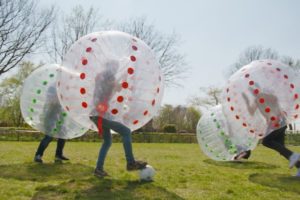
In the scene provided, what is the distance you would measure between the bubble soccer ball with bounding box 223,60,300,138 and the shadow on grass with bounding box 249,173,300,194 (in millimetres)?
796

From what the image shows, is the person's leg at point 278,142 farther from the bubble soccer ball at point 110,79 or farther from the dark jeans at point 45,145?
the dark jeans at point 45,145

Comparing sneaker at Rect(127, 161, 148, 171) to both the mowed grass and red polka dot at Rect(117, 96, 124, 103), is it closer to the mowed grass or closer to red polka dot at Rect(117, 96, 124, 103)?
the mowed grass

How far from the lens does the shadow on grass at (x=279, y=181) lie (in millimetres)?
5191

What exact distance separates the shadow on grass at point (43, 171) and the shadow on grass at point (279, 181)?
2.99m

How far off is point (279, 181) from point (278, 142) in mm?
796

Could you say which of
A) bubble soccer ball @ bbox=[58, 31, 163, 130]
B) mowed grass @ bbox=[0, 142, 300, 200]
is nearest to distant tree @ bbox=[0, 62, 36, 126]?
mowed grass @ bbox=[0, 142, 300, 200]

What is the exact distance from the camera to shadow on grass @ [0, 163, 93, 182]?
5.44 m

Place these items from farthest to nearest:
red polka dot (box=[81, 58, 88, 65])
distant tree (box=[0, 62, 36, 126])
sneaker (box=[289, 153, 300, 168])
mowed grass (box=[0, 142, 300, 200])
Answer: distant tree (box=[0, 62, 36, 126])
sneaker (box=[289, 153, 300, 168])
red polka dot (box=[81, 58, 88, 65])
mowed grass (box=[0, 142, 300, 200])

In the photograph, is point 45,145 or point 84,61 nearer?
point 84,61

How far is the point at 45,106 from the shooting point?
6832mm

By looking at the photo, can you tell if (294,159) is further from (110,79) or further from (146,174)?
(110,79)

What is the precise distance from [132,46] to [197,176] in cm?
263

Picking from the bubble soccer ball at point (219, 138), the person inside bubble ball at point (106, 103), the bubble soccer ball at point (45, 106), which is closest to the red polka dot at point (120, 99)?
the person inside bubble ball at point (106, 103)

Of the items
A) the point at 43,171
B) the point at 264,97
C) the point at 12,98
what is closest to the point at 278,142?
the point at 264,97
